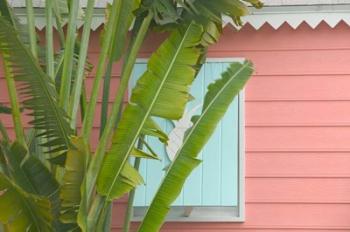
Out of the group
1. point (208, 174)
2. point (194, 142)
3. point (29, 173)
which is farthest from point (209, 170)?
point (29, 173)

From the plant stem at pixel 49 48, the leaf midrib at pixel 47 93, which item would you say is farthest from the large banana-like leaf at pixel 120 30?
the leaf midrib at pixel 47 93

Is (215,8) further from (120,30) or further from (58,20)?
(58,20)

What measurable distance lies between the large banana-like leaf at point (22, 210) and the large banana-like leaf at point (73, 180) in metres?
0.10

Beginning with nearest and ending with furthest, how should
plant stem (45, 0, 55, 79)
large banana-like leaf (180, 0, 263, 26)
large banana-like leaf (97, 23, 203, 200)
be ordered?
large banana-like leaf (97, 23, 203, 200), plant stem (45, 0, 55, 79), large banana-like leaf (180, 0, 263, 26)

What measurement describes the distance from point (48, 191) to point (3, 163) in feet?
0.91

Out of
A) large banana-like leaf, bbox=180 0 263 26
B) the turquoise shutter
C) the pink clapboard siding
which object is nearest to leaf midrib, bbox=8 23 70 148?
large banana-like leaf, bbox=180 0 263 26

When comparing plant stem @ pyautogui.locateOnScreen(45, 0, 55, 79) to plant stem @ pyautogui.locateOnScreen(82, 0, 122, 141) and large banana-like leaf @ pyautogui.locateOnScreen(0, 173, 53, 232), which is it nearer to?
plant stem @ pyautogui.locateOnScreen(82, 0, 122, 141)

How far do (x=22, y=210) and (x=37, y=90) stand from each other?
582 millimetres

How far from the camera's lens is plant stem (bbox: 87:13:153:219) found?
3863 mm

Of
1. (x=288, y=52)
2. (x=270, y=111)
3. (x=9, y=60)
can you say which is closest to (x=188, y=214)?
(x=270, y=111)

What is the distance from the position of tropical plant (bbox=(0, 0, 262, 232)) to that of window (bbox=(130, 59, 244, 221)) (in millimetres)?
612

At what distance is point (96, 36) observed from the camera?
532cm

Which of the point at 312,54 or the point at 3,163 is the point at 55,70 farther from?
the point at 312,54

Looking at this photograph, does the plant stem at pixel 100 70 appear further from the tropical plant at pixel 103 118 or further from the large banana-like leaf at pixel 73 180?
the large banana-like leaf at pixel 73 180
